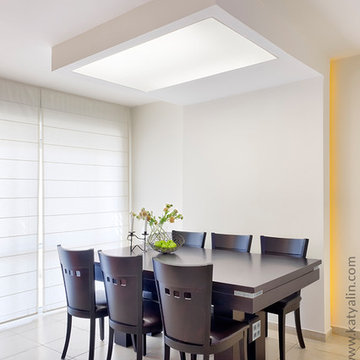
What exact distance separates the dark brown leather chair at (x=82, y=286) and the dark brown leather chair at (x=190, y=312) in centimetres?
75

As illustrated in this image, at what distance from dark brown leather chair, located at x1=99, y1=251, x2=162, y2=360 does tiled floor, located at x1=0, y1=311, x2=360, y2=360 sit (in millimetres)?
707

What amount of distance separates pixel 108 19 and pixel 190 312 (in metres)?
2.20

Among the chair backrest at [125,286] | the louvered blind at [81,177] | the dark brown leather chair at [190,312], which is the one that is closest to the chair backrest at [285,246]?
the dark brown leather chair at [190,312]

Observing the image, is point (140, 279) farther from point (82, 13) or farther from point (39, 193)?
point (39, 193)

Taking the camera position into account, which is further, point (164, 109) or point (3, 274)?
point (164, 109)

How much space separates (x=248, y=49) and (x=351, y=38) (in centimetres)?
99

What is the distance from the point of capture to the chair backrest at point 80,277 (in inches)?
118

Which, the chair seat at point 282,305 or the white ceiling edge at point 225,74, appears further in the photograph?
the chair seat at point 282,305

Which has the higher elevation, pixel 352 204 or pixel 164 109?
pixel 164 109

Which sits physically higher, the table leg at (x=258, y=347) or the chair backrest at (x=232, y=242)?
the chair backrest at (x=232, y=242)

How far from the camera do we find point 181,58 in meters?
3.38

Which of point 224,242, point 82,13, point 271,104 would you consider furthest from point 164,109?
point 82,13

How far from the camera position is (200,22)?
2.65m

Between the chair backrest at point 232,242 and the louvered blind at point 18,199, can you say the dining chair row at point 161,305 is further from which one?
the louvered blind at point 18,199
